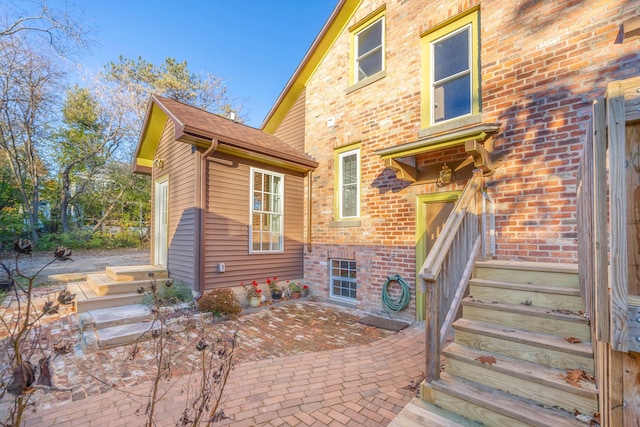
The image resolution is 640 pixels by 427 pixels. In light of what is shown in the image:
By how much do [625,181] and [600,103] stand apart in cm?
41

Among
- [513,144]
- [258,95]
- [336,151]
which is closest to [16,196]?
[258,95]

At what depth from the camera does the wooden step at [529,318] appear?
268cm

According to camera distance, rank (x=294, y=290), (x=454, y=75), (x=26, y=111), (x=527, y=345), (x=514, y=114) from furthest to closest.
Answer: (x=26, y=111) < (x=294, y=290) < (x=454, y=75) < (x=514, y=114) < (x=527, y=345)

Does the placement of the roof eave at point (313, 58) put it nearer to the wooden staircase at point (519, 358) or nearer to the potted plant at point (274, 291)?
the potted plant at point (274, 291)

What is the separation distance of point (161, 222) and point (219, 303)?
376 centimetres

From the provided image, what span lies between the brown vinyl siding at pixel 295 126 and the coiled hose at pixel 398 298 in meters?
4.30

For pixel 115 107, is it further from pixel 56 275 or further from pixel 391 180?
pixel 391 180

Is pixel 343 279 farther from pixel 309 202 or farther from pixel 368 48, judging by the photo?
pixel 368 48

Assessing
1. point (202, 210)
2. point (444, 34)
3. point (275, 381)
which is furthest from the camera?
point (202, 210)

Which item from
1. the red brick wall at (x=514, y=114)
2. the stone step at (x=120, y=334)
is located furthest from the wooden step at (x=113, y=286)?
the red brick wall at (x=514, y=114)

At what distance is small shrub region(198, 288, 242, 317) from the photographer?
5.45 metres

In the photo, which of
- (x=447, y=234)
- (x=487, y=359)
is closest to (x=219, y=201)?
(x=447, y=234)

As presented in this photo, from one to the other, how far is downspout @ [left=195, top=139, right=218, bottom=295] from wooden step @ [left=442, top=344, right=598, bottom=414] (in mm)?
4541

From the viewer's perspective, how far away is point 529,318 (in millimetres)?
2930
